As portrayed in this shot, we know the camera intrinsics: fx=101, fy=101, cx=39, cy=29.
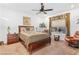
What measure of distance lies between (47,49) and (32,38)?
0.35m

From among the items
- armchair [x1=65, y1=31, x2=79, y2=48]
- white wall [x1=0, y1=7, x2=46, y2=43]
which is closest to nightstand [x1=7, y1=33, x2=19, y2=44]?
white wall [x1=0, y1=7, x2=46, y2=43]

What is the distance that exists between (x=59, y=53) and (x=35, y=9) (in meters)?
0.93

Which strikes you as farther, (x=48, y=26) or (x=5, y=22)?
Answer: (x=48, y=26)

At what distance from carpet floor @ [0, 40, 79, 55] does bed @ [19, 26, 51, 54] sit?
0.08 m

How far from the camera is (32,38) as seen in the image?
1764mm

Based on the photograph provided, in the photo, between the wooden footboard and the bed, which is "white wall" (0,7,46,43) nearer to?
the bed

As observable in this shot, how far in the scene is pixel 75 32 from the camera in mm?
1837

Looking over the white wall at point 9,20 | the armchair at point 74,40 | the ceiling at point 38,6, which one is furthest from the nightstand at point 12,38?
the armchair at point 74,40

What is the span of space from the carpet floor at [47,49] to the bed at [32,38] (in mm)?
79

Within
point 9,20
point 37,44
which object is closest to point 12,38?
point 9,20

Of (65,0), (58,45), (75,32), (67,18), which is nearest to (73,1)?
(65,0)

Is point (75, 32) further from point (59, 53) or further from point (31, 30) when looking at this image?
point (31, 30)

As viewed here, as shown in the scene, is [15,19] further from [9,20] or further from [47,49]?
[47,49]

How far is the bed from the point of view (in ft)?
5.79
